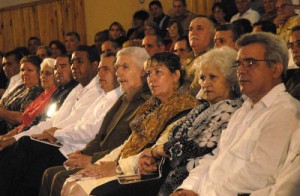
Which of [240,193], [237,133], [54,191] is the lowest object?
[54,191]

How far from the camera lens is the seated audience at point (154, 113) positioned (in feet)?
12.7

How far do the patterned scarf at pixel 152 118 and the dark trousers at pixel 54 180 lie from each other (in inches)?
19.0

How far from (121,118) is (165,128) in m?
0.71

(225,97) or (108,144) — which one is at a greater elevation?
(225,97)

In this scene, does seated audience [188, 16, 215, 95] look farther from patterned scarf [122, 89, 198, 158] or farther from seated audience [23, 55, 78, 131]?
seated audience [23, 55, 78, 131]

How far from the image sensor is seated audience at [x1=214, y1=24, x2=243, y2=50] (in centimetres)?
499

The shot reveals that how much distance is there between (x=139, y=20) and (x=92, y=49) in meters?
3.81

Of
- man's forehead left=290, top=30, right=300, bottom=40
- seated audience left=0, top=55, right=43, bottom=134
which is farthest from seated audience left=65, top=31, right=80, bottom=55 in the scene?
man's forehead left=290, top=30, right=300, bottom=40

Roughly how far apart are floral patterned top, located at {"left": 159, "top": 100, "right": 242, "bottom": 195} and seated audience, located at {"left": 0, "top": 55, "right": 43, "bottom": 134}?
3.25 metres

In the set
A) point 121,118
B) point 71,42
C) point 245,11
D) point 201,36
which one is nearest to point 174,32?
point 245,11

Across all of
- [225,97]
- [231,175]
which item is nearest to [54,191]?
[225,97]

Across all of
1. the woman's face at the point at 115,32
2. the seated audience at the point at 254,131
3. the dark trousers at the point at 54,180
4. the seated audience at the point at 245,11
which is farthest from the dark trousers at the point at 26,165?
the woman's face at the point at 115,32

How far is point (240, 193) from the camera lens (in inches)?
117

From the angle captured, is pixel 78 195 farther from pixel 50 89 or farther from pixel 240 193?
pixel 50 89
